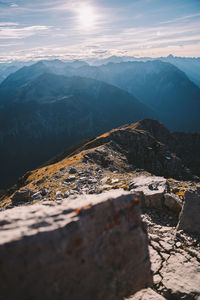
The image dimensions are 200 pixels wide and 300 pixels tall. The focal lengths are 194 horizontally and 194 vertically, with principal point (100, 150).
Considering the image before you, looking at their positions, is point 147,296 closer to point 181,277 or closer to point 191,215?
point 181,277

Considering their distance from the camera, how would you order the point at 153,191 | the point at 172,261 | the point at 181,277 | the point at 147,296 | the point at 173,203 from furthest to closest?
the point at 153,191 < the point at 173,203 < the point at 172,261 < the point at 181,277 < the point at 147,296

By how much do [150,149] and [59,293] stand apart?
180ft

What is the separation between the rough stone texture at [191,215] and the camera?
36.6 ft

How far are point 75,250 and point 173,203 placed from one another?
31.3 ft

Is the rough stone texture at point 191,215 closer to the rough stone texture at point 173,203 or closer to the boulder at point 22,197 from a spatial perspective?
the rough stone texture at point 173,203

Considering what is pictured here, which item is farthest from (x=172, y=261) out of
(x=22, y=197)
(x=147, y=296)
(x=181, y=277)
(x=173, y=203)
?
(x=22, y=197)

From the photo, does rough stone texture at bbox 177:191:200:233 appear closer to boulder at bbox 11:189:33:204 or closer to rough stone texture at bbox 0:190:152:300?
rough stone texture at bbox 0:190:152:300

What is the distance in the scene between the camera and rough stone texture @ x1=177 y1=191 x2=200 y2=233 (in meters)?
11.2

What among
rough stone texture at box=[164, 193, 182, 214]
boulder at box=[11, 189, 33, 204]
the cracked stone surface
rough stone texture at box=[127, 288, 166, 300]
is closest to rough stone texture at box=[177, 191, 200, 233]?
the cracked stone surface

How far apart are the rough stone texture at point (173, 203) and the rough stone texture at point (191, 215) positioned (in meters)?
1.52

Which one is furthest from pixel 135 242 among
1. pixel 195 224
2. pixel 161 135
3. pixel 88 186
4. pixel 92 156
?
pixel 161 135

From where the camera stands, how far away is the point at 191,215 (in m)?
11.4

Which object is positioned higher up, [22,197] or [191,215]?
[191,215]

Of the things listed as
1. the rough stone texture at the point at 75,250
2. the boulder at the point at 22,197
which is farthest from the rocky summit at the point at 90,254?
the boulder at the point at 22,197
